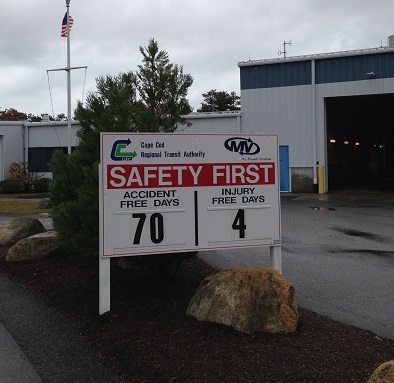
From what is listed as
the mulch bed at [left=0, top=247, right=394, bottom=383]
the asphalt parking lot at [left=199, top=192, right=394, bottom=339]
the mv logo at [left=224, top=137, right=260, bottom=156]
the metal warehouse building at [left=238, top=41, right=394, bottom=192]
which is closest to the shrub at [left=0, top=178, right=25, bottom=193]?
the metal warehouse building at [left=238, top=41, right=394, bottom=192]

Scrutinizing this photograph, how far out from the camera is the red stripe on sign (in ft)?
17.7

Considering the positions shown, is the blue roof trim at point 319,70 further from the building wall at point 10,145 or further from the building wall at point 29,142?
the building wall at point 10,145

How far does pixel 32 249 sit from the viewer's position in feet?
28.2

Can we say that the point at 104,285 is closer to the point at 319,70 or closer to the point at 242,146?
the point at 242,146

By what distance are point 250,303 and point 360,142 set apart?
137 feet

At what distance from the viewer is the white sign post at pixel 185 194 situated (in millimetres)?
5359

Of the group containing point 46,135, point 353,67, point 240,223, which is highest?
point 353,67

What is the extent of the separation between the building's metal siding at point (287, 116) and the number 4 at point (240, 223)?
21.3 m

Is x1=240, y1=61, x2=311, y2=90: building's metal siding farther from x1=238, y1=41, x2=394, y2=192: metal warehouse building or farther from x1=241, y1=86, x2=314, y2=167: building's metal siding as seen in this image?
x1=241, y1=86, x2=314, y2=167: building's metal siding

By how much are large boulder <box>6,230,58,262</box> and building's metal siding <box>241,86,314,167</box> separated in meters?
19.5

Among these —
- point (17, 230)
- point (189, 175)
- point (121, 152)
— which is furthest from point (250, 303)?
point (17, 230)

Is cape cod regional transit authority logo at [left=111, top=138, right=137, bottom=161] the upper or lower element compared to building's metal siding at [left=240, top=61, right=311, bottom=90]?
lower

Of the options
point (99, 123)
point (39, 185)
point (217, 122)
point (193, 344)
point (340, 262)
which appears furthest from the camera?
point (39, 185)

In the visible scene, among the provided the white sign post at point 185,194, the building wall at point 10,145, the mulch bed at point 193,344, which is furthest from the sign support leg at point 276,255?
the building wall at point 10,145
